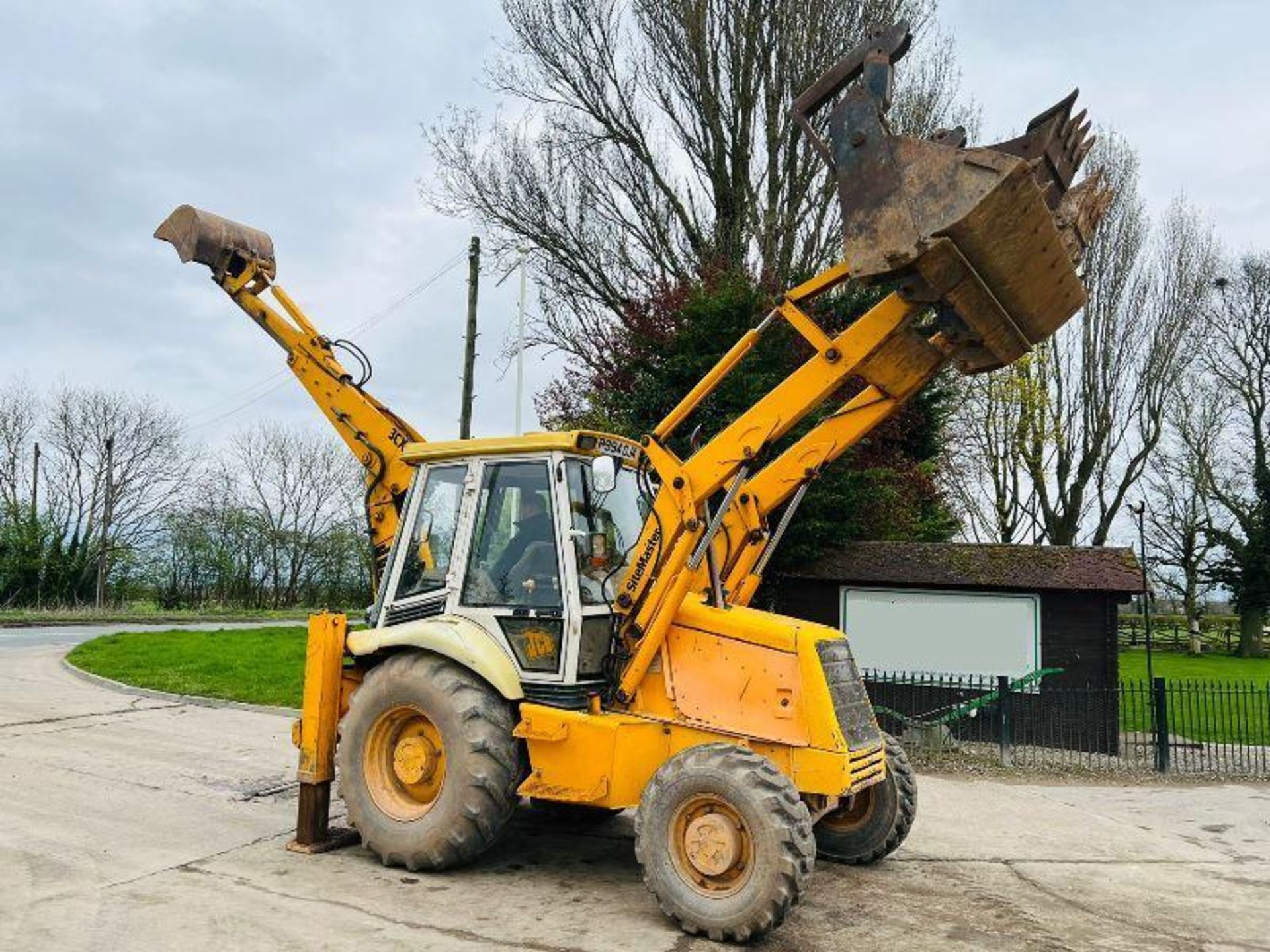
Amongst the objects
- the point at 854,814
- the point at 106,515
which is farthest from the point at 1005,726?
the point at 106,515

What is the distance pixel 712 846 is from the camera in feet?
17.3

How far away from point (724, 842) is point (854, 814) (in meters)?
1.89

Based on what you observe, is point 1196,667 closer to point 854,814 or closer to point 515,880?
point 854,814

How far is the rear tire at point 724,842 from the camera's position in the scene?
16.5 ft

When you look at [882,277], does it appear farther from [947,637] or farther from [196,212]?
[947,637]

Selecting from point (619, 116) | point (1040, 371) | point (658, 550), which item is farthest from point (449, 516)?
point (1040, 371)

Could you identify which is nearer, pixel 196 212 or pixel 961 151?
pixel 961 151

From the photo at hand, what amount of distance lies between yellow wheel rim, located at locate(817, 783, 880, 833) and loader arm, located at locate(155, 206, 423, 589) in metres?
3.76

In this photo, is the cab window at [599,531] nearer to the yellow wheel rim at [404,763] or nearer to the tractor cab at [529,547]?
the tractor cab at [529,547]

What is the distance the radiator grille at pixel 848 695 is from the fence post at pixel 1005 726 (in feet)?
19.6

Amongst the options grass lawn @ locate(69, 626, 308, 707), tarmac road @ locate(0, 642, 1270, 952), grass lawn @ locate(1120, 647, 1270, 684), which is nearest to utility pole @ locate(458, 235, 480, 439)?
grass lawn @ locate(69, 626, 308, 707)

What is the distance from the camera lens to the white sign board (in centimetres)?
1277

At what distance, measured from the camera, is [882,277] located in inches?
209

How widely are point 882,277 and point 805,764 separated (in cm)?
265
